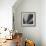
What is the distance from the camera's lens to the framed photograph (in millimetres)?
5594

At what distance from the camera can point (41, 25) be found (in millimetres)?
5547

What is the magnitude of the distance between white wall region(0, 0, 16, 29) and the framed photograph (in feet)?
3.35

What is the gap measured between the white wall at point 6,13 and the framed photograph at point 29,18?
1021 mm

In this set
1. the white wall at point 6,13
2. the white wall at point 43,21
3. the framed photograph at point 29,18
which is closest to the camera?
the white wall at point 6,13

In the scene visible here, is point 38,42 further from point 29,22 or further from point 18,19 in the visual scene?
point 18,19

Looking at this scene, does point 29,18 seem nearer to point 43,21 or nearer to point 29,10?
point 29,10

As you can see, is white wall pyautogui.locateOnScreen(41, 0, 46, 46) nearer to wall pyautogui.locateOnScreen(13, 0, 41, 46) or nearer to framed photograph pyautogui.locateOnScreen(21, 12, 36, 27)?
wall pyautogui.locateOnScreen(13, 0, 41, 46)

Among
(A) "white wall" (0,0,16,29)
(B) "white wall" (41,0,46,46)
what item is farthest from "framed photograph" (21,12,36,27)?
(A) "white wall" (0,0,16,29)

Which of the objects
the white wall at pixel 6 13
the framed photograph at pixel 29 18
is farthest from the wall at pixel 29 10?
the white wall at pixel 6 13

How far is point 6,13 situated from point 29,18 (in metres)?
1.32

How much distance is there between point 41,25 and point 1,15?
1913mm

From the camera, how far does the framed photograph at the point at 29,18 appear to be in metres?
5.59

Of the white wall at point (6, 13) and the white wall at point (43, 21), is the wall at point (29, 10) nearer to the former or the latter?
the white wall at point (43, 21)

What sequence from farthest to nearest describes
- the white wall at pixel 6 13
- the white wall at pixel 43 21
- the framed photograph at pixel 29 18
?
the framed photograph at pixel 29 18 < the white wall at pixel 43 21 < the white wall at pixel 6 13
